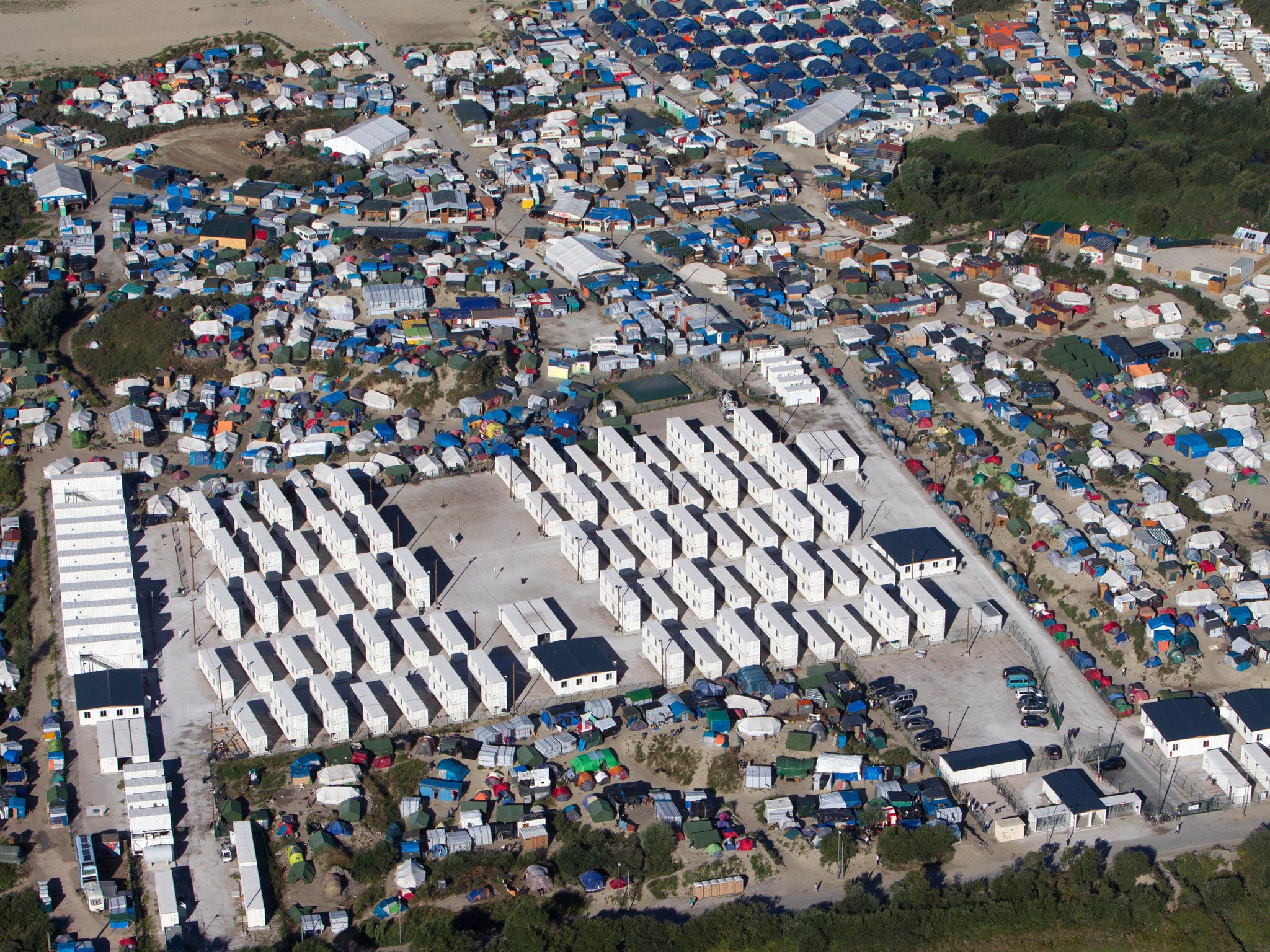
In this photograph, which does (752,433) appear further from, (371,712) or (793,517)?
(371,712)

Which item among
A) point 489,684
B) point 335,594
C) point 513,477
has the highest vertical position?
point 489,684

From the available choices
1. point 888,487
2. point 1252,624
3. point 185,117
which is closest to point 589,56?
point 185,117

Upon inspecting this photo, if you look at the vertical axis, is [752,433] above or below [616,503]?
above

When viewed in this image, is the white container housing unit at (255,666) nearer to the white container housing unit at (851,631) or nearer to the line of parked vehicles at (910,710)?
the white container housing unit at (851,631)

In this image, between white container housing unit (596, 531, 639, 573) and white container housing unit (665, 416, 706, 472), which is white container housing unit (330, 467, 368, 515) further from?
white container housing unit (665, 416, 706, 472)

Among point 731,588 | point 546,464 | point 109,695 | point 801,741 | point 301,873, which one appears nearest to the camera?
point 301,873

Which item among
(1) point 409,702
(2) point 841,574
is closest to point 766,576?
(2) point 841,574

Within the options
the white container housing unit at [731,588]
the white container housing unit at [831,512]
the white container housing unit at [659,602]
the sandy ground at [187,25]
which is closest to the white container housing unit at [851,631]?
the white container housing unit at [731,588]

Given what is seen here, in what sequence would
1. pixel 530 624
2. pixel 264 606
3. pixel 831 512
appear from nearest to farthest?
pixel 530 624 → pixel 264 606 → pixel 831 512
